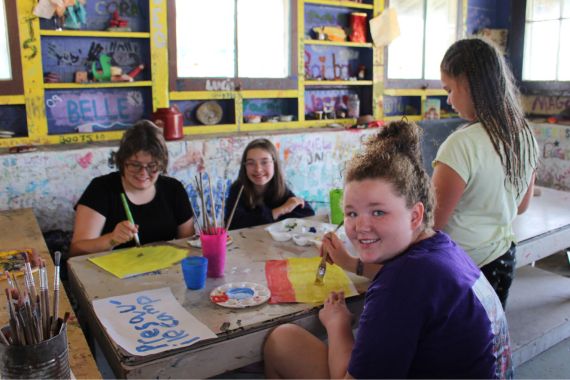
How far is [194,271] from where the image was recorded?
5.14 ft

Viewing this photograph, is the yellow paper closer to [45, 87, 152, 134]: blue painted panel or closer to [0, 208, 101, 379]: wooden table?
[0, 208, 101, 379]: wooden table

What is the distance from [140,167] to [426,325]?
1553mm

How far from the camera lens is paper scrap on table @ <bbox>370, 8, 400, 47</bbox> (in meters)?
4.43

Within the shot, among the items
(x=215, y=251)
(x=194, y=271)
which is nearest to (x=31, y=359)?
(x=194, y=271)

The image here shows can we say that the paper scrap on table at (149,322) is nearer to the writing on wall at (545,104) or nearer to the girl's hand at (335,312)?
the girl's hand at (335,312)

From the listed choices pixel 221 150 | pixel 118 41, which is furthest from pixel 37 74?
pixel 221 150

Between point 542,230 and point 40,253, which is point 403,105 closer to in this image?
point 542,230

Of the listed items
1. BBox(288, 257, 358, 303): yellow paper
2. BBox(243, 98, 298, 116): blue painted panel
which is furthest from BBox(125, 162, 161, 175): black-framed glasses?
BBox(243, 98, 298, 116): blue painted panel

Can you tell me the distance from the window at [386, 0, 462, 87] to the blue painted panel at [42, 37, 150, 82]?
2217 mm

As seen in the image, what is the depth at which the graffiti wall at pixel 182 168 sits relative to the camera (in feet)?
9.69

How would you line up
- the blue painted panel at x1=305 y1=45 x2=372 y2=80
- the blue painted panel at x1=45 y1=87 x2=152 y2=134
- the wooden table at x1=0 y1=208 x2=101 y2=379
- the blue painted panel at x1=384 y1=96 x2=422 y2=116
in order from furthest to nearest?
the blue painted panel at x1=384 y1=96 x2=422 y2=116 → the blue painted panel at x1=305 y1=45 x2=372 y2=80 → the blue painted panel at x1=45 y1=87 x2=152 y2=134 → the wooden table at x1=0 y1=208 x2=101 y2=379

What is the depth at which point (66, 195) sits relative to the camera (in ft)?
10.1

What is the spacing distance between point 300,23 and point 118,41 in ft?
4.64

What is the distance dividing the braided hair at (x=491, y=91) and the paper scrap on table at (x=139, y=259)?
1156 mm
